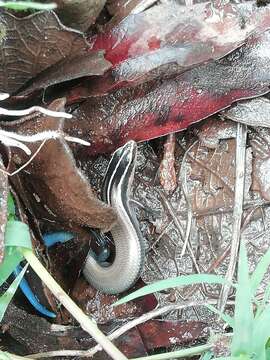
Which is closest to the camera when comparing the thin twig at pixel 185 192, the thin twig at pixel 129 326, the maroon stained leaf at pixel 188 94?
the thin twig at pixel 129 326

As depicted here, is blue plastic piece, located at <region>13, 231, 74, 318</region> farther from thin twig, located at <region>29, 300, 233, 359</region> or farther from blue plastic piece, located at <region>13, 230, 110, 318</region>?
thin twig, located at <region>29, 300, 233, 359</region>

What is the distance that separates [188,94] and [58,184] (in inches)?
30.7

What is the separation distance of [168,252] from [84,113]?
2.74ft

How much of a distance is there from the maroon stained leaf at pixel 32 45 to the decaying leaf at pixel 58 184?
24 centimetres

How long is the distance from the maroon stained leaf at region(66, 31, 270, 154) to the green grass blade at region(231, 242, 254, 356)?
93 centimetres

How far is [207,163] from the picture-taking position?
2.93 meters

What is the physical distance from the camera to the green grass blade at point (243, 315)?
1.94 m

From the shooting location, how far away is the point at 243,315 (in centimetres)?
195

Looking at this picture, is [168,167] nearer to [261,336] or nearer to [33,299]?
[33,299]

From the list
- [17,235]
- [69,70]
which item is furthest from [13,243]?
[69,70]

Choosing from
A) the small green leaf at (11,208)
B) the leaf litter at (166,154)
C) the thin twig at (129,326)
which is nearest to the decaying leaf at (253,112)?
the leaf litter at (166,154)

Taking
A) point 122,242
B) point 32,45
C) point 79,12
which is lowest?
point 122,242

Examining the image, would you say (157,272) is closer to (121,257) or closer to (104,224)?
(121,257)

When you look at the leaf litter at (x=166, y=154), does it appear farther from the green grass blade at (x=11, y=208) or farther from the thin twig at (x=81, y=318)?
the thin twig at (x=81, y=318)
